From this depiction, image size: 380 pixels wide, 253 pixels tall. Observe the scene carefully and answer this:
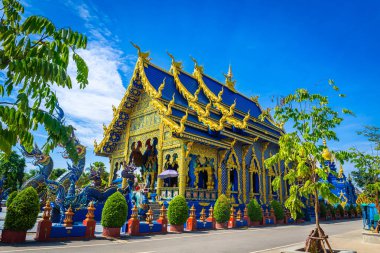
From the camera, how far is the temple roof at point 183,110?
17.5m

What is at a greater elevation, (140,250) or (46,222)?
(46,222)

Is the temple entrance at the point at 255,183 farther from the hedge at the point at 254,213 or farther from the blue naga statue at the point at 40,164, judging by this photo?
the blue naga statue at the point at 40,164

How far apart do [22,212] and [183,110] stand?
40.9 feet

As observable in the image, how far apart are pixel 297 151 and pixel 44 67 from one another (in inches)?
229

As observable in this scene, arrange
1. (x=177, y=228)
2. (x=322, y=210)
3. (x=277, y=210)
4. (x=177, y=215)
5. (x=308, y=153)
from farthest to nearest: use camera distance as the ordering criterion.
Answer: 1. (x=322, y=210)
2. (x=277, y=210)
3. (x=177, y=228)
4. (x=177, y=215)
5. (x=308, y=153)

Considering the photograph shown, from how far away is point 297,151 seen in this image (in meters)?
6.99

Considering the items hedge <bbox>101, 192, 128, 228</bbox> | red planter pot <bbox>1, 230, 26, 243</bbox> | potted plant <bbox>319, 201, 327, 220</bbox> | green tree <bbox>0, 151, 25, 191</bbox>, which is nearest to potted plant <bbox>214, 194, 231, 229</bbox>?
hedge <bbox>101, 192, 128, 228</bbox>

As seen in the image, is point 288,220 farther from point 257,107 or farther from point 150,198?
point 257,107

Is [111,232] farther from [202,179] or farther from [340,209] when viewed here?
[340,209]

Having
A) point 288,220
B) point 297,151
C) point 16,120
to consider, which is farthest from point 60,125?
point 288,220

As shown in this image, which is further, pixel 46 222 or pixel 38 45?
pixel 46 222

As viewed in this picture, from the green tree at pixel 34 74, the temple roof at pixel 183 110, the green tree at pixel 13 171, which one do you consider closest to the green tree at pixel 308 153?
the green tree at pixel 34 74

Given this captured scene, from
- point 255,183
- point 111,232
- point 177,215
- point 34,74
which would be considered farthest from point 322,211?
point 34,74

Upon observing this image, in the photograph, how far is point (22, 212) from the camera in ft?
26.6
